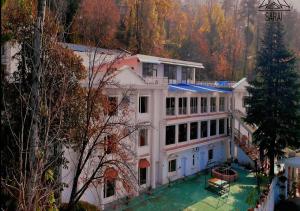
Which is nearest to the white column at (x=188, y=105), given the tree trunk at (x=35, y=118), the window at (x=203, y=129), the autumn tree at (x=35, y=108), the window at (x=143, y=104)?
the window at (x=203, y=129)

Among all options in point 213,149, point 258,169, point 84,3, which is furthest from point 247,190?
point 84,3

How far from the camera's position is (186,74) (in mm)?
32812

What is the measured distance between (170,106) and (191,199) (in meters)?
8.04

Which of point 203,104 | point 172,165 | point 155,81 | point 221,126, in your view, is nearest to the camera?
point 155,81

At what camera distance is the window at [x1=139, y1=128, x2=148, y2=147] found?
22969mm

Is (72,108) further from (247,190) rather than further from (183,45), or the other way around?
(183,45)

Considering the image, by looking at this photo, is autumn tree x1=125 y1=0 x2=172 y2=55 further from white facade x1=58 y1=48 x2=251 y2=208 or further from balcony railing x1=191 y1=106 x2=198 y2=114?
balcony railing x1=191 y1=106 x2=198 y2=114

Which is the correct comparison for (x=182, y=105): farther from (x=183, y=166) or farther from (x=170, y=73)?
(x=183, y=166)

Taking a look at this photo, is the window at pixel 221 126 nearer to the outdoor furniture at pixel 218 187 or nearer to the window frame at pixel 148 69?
the window frame at pixel 148 69

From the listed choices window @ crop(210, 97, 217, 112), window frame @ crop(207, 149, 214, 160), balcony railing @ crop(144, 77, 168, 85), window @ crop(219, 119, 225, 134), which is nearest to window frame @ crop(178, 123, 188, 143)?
window frame @ crop(207, 149, 214, 160)

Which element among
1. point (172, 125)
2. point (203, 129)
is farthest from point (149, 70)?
point (203, 129)

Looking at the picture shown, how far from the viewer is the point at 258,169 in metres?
29.0

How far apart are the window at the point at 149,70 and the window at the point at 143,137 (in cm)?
668

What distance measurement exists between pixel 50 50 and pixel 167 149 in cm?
1666
